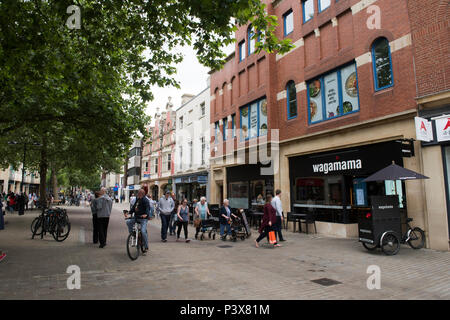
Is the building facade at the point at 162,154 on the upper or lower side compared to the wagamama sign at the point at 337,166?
upper

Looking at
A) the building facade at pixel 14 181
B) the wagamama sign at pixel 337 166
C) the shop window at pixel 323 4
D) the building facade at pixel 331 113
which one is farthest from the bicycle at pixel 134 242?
the building facade at pixel 14 181

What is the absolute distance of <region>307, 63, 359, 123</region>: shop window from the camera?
12.0 metres

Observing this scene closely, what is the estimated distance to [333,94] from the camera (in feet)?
42.3

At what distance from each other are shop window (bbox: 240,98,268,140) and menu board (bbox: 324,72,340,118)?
414cm

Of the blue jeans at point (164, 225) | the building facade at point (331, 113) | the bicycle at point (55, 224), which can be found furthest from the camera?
the blue jeans at point (164, 225)

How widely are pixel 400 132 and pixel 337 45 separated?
5.05 metres

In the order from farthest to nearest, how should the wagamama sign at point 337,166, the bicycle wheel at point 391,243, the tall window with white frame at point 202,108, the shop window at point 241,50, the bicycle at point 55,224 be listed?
the tall window with white frame at point 202,108 → the shop window at point 241,50 → the wagamama sign at point 337,166 → the bicycle at point 55,224 → the bicycle wheel at point 391,243

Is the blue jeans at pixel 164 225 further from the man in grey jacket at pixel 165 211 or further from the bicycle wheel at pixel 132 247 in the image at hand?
the bicycle wheel at pixel 132 247

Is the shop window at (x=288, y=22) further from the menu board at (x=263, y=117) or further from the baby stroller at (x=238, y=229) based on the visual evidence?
the baby stroller at (x=238, y=229)

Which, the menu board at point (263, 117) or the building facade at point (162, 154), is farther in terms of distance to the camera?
the building facade at point (162, 154)

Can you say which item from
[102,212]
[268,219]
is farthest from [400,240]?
[102,212]

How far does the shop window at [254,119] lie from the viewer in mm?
16828

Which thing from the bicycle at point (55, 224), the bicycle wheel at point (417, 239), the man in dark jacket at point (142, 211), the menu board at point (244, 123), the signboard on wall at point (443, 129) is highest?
the menu board at point (244, 123)

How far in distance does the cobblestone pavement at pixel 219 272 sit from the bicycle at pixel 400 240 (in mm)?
213
